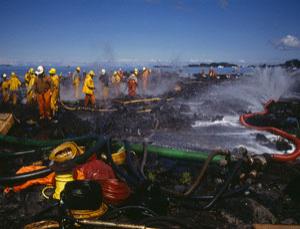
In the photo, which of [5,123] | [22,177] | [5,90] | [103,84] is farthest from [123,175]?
[103,84]

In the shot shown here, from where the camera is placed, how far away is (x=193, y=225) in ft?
11.3

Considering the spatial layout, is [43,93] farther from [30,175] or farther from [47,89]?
[30,175]

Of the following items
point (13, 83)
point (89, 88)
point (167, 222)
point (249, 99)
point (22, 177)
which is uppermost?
point (89, 88)

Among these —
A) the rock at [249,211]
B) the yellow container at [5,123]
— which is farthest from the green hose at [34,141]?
the rock at [249,211]

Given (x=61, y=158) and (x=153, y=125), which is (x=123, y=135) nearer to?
(x=153, y=125)

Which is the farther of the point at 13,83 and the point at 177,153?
the point at 13,83

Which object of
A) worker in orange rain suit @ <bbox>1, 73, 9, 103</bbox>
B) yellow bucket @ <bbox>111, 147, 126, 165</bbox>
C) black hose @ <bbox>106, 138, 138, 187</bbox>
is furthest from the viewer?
worker in orange rain suit @ <bbox>1, 73, 9, 103</bbox>

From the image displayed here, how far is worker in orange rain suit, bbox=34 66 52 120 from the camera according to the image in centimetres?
1364

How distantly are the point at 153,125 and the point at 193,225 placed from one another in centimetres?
1167

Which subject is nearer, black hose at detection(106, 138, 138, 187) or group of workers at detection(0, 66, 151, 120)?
black hose at detection(106, 138, 138, 187)

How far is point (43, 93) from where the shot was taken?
13742 mm

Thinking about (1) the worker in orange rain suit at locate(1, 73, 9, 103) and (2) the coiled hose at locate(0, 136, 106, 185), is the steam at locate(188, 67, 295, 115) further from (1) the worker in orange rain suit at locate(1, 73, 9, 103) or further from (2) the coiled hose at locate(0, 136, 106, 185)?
(2) the coiled hose at locate(0, 136, 106, 185)

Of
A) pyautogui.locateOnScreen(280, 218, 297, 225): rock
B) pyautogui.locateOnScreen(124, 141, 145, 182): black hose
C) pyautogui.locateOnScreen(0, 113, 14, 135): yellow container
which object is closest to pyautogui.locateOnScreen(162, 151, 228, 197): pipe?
pyautogui.locateOnScreen(124, 141, 145, 182): black hose

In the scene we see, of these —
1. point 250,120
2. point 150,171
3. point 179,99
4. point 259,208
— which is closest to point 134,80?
point 179,99
